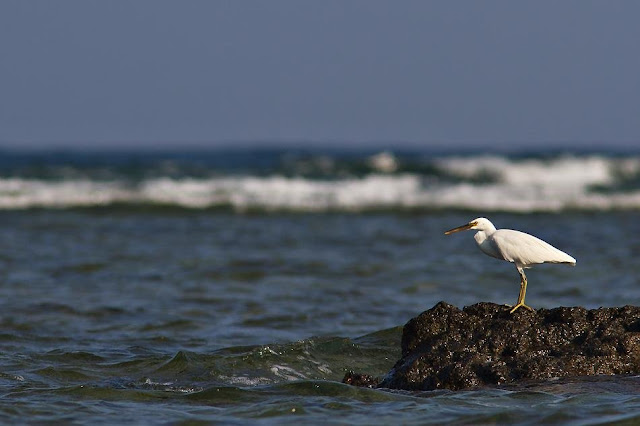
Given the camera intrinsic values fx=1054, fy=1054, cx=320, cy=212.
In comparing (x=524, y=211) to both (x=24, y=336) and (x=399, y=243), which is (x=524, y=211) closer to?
(x=399, y=243)

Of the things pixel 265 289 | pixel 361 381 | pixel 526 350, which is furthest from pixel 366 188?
pixel 526 350

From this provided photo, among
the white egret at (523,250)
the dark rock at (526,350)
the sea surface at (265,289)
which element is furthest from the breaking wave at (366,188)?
the dark rock at (526,350)

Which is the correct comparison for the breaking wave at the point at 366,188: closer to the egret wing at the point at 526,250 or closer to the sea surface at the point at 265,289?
the sea surface at the point at 265,289

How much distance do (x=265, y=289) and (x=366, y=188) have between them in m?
12.3

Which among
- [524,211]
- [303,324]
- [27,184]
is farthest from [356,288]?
[27,184]

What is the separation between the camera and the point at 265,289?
1039 centimetres

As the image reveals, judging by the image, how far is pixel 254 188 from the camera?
2247 cm

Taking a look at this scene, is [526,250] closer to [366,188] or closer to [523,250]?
[523,250]

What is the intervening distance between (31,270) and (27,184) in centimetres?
1142

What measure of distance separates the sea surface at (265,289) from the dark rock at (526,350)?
0.13 m

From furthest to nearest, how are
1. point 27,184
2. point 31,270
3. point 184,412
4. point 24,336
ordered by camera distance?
point 27,184
point 31,270
point 24,336
point 184,412

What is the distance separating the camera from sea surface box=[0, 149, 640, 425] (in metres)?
5.63

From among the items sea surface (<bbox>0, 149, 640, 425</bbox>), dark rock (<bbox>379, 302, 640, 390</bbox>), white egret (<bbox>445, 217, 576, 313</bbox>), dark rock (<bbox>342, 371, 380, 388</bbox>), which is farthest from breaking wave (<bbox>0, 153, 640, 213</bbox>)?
dark rock (<bbox>379, 302, 640, 390</bbox>)

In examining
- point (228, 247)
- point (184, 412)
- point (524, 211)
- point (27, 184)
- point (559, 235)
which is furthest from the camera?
point (27, 184)
